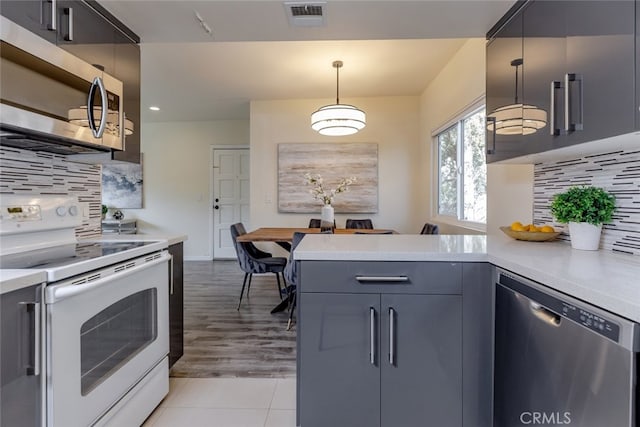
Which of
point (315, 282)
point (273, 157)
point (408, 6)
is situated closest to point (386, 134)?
point (273, 157)

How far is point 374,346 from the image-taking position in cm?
138

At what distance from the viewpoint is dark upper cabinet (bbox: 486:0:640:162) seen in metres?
1.00

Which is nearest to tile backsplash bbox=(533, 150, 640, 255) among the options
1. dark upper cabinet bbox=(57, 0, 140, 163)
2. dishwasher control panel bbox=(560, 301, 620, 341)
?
dishwasher control panel bbox=(560, 301, 620, 341)

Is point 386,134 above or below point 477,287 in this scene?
above

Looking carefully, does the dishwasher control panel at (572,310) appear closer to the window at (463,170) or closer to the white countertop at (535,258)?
the white countertop at (535,258)

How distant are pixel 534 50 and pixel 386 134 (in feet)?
10.2

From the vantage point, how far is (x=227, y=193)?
5.84 meters

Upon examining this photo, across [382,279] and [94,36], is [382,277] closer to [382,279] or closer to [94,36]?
[382,279]

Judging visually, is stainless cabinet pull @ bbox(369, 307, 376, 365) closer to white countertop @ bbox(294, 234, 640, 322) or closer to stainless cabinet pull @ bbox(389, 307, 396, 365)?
stainless cabinet pull @ bbox(389, 307, 396, 365)

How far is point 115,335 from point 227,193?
4661 millimetres

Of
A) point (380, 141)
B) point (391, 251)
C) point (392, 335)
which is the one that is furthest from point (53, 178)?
point (380, 141)

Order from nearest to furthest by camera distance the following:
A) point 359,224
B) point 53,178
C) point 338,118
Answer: point 53,178
point 338,118
point 359,224

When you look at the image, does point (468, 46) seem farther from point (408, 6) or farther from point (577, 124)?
point (577, 124)

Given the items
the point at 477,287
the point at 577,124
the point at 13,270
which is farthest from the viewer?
the point at 477,287
